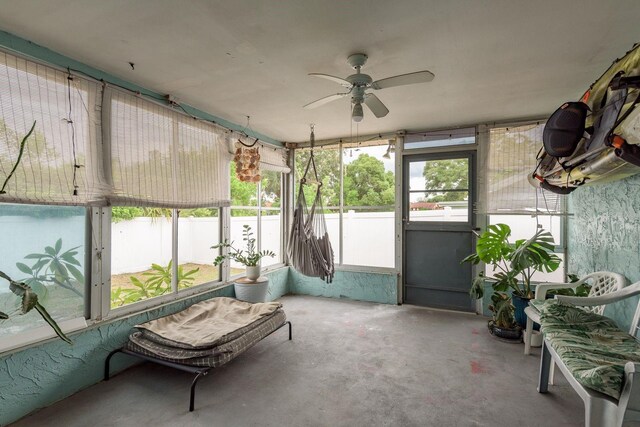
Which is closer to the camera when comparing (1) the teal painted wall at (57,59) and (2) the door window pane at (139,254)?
(1) the teal painted wall at (57,59)

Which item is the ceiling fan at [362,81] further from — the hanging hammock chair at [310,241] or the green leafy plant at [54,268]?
the green leafy plant at [54,268]

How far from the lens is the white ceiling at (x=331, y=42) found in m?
1.54

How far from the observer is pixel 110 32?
5.74ft

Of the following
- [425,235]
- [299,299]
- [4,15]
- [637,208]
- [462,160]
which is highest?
[4,15]

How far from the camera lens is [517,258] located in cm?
264

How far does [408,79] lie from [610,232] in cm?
199

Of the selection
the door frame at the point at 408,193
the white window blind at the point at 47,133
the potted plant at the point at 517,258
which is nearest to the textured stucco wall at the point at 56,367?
the white window blind at the point at 47,133

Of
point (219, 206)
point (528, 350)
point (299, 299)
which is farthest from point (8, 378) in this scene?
point (528, 350)

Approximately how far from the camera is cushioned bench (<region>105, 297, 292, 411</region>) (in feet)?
6.70

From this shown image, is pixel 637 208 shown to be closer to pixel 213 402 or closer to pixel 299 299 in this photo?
pixel 213 402

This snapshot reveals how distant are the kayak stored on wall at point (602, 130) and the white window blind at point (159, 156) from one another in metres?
2.82

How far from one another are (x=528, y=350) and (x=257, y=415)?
2.24 metres

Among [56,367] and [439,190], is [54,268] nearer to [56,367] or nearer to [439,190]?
[56,367]

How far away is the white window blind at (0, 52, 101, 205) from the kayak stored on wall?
305cm
